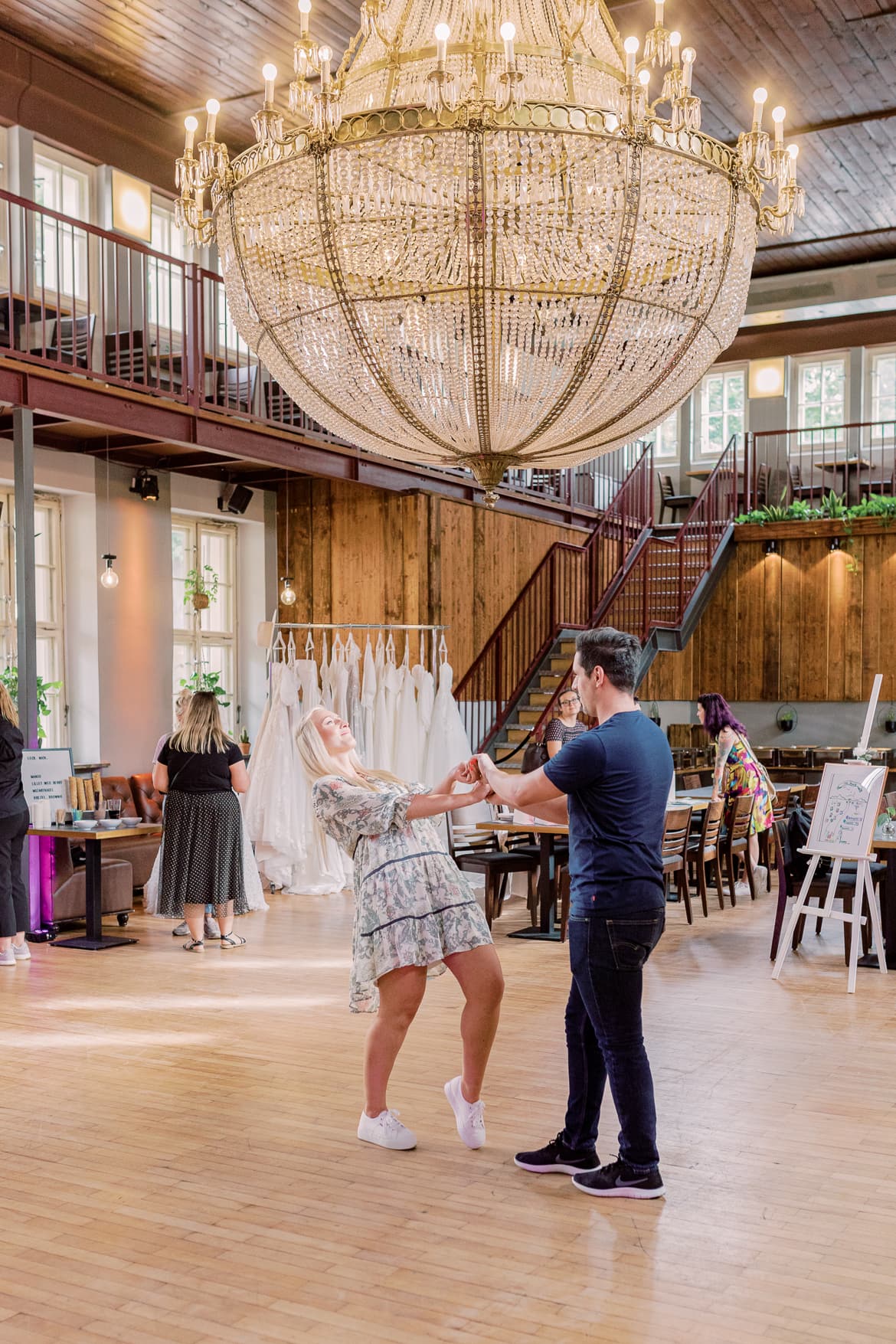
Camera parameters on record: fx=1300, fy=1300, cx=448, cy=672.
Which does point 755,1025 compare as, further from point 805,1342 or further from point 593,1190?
point 805,1342

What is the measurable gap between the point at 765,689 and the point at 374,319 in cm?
1336

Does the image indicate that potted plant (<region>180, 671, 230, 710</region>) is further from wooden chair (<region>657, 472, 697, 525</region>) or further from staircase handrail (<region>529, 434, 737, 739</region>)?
wooden chair (<region>657, 472, 697, 525</region>)

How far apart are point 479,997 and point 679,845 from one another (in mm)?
4832

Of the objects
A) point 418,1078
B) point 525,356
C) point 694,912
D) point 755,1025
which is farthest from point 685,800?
point 525,356

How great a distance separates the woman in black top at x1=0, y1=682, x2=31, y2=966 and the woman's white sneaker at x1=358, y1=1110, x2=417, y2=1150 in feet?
12.7

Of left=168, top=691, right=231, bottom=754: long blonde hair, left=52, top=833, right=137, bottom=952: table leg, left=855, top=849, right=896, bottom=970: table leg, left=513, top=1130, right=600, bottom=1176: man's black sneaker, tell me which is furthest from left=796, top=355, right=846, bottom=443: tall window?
left=513, top=1130, right=600, bottom=1176: man's black sneaker

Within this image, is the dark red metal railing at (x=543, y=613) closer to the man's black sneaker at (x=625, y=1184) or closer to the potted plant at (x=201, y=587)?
the potted plant at (x=201, y=587)

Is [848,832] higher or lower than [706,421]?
lower

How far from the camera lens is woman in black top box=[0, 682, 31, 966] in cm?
752

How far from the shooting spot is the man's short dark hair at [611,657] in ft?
13.2

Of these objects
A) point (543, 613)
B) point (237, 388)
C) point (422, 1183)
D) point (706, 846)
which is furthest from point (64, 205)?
point (422, 1183)

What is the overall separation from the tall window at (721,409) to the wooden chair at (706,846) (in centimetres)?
1080

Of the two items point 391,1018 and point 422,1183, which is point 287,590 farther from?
point 422,1183

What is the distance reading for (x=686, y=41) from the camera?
998 centimetres
